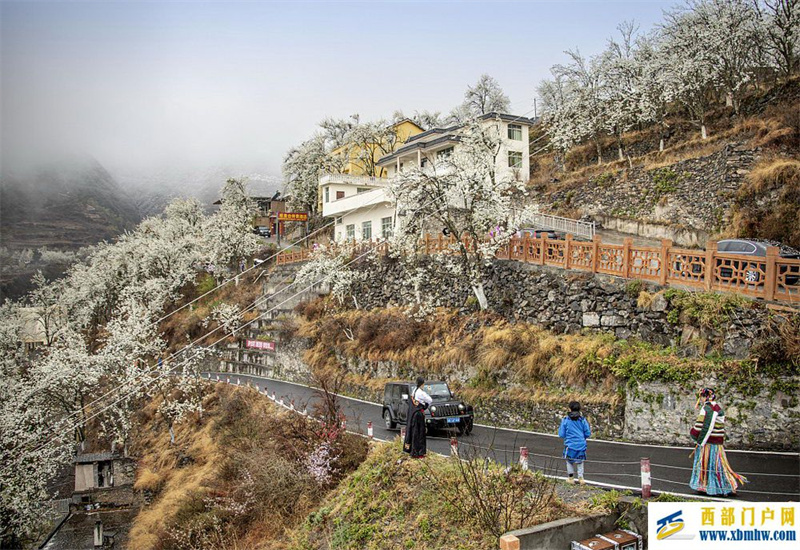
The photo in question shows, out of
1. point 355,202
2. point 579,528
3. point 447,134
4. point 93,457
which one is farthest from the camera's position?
point 355,202

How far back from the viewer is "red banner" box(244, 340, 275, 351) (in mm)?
39000

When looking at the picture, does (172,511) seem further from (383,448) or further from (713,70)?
(713,70)

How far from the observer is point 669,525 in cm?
841

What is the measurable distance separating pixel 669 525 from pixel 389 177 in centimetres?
3548

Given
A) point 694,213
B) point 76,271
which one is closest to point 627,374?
point 694,213

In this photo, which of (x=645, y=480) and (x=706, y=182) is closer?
(x=645, y=480)

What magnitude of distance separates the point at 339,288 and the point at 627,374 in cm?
2165

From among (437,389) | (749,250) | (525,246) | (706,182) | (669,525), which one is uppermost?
(706,182)

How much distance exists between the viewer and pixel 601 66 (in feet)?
150

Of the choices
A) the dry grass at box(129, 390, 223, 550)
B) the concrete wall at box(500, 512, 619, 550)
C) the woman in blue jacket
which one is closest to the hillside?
the woman in blue jacket

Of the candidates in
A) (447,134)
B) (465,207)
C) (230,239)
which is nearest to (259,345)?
(230,239)

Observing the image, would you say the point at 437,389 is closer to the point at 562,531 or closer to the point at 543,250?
the point at 543,250

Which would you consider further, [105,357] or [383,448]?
[105,357]

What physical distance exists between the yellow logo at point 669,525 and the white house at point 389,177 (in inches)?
1174
